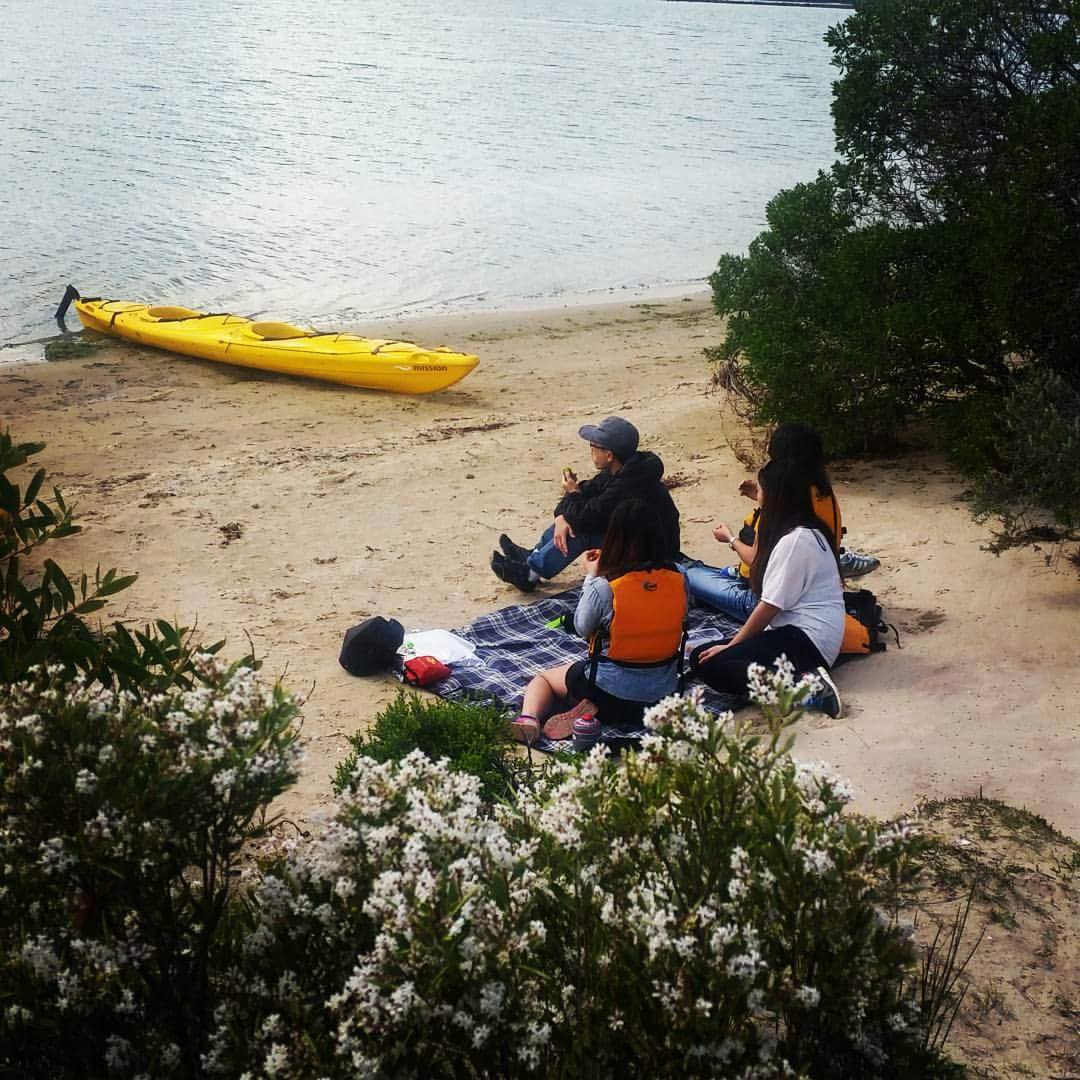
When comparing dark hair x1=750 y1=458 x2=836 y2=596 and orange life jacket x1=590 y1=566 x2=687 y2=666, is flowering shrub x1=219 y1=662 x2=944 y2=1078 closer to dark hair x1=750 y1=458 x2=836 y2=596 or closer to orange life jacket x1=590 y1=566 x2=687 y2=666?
orange life jacket x1=590 y1=566 x2=687 y2=666

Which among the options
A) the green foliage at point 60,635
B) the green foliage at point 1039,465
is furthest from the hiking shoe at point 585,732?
the green foliage at point 60,635

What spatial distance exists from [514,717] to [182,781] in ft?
11.9

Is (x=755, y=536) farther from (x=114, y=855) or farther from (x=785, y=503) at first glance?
(x=114, y=855)

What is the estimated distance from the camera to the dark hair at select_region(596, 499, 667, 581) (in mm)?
5738

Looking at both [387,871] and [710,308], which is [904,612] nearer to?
[387,871]

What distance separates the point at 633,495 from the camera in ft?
23.4

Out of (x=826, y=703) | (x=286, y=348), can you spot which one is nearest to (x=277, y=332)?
(x=286, y=348)

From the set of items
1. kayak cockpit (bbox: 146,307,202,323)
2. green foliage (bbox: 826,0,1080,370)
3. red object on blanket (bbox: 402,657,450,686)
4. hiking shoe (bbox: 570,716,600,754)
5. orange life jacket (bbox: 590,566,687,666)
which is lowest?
hiking shoe (bbox: 570,716,600,754)

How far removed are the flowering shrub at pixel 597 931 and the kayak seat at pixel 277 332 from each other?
12700mm

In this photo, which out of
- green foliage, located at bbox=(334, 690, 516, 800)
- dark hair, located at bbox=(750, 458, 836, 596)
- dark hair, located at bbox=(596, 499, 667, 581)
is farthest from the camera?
dark hair, located at bbox=(750, 458, 836, 596)

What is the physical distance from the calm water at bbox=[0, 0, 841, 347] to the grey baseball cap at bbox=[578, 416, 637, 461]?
43.5ft

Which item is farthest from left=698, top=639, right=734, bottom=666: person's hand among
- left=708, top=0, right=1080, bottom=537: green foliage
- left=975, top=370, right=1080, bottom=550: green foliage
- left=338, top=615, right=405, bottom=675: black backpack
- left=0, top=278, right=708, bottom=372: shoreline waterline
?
left=0, top=278, right=708, bottom=372: shoreline waterline

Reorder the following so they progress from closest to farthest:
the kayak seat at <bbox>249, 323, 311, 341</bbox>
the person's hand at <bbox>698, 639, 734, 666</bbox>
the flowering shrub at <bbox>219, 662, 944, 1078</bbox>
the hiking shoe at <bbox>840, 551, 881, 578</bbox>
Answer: the flowering shrub at <bbox>219, 662, 944, 1078</bbox>, the person's hand at <bbox>698, 639, 734, 666</bbox>, the hiking shoe at <bbox>840, 551, 881, 578</bbox>, the kayak seat at <bbox>249, 323, 311, 341</bbox>

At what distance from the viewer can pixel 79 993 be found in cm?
255
